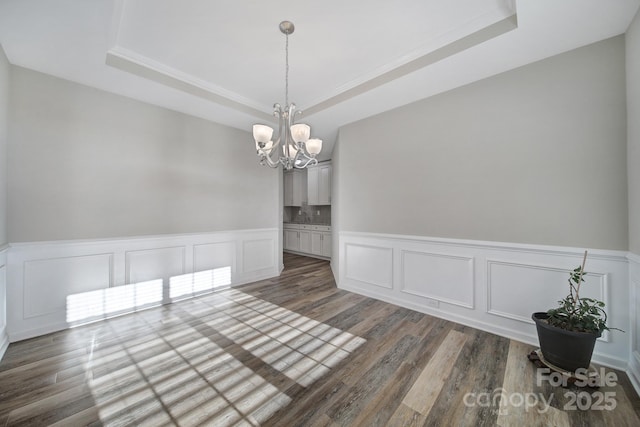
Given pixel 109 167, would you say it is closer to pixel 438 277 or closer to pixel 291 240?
pixel 438 277

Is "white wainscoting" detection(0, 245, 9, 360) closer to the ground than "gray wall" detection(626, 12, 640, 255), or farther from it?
closer to the ground

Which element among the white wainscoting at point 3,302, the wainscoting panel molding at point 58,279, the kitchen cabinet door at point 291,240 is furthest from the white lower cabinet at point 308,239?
the white wainscoting at point 3,302

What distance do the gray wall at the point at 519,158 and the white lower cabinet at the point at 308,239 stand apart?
283 centimetres

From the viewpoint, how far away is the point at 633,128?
179cm

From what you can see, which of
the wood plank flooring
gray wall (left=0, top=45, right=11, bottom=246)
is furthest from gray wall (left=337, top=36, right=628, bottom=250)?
gray wall (left=0, top=45, right=11, bottom=246)

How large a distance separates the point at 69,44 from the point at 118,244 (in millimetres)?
2042

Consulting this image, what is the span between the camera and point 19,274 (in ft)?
7.67

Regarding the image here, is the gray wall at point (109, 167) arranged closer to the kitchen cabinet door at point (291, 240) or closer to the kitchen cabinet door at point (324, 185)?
the kitchen cabinet door at point (324, 185)

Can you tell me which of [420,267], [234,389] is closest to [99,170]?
[234,389]

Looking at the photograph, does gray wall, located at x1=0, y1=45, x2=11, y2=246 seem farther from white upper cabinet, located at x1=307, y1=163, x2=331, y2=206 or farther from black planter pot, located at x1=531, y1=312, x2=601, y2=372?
white upper cabinet, located at x1=307, y1=163, x2=331, y2=206

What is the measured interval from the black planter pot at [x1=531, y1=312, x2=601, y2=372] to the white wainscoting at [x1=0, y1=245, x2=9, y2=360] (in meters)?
4.54

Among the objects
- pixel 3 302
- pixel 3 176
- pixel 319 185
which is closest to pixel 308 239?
pixel 319 185

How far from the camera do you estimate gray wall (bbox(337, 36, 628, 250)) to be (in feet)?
6.44

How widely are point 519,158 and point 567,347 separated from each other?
1.64 meters
